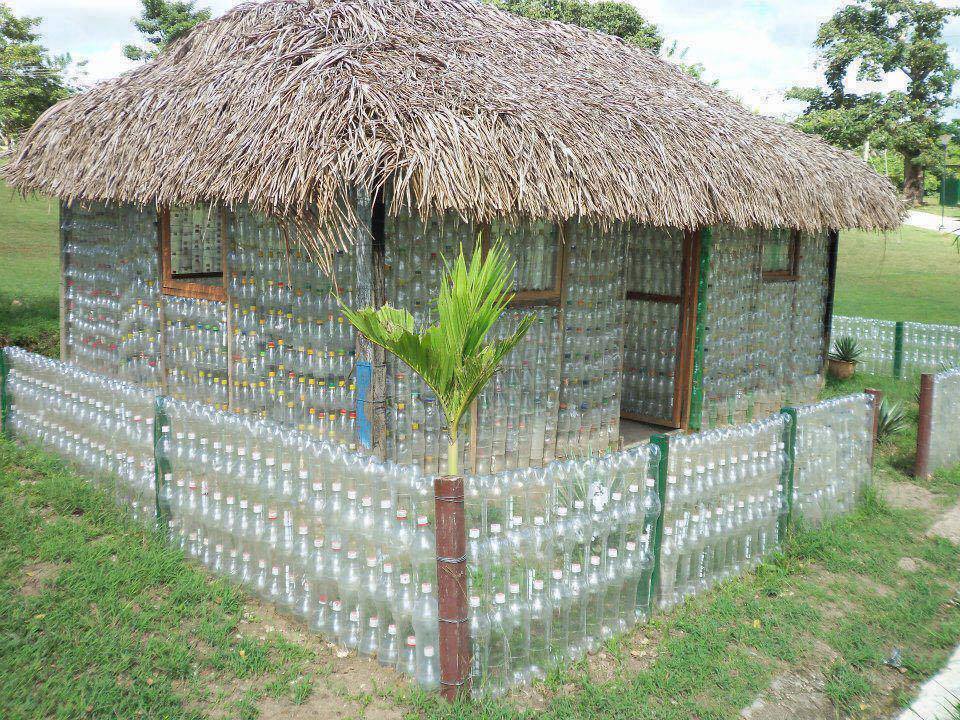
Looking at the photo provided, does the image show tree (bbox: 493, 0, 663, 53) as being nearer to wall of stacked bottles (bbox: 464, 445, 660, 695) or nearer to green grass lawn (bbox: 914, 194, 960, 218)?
green grass lawn (bbox: 914, 194, 960, 218)

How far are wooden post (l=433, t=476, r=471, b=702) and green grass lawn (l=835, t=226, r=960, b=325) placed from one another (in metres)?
13.1

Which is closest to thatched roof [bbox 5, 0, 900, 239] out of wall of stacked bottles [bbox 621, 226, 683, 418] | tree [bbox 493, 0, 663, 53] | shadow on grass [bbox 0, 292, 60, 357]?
wall of stacked bottles [bbox 621, 226, 683, 418]

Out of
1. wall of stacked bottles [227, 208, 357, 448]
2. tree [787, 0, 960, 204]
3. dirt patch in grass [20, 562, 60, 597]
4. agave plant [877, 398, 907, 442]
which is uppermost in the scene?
tree [787, 0, 960, 204]

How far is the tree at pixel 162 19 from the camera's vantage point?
83.4ft

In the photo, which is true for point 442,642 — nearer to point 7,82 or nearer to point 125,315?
point 125,315

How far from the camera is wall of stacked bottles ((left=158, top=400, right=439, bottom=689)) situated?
3486 mm

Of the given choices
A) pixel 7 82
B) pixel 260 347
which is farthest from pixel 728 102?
pixel 7 82

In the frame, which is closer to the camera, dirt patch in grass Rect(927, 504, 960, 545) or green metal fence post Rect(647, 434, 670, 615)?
green metal fence post Rect(647, 434, 670, 615)

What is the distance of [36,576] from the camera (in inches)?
173

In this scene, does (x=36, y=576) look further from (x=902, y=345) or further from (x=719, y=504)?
(x=902, y=345)

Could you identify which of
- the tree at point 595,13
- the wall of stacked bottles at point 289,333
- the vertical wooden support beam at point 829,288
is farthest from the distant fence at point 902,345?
the tree at point 595,13

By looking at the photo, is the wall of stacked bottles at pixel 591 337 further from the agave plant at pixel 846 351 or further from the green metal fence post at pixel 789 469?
the agave plant at pixel 846 351

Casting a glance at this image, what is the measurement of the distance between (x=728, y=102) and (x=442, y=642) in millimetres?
7418

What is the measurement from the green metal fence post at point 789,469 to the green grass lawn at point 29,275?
652cm
